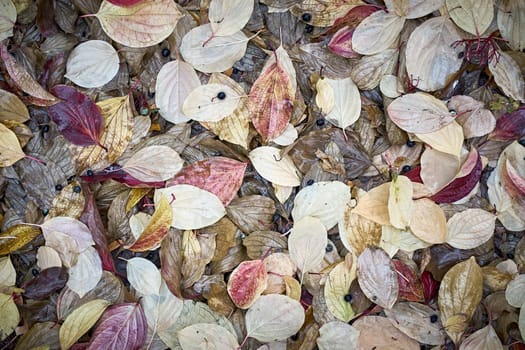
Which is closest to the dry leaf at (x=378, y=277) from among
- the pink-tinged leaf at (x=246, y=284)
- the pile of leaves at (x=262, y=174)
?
the pile of leaves at (x=262, y=174)

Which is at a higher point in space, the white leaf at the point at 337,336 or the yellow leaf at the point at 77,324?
the yellow leaf at the point at 77,324

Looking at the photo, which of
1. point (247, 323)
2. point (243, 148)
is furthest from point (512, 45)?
point (247, 323)

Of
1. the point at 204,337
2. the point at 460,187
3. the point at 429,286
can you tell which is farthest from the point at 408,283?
the point at 204,337

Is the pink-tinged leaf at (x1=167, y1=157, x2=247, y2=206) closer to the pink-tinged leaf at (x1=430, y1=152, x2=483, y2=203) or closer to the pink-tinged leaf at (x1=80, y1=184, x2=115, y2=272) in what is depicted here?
the pink-tinged leaf at (x1=80, y1=184, x2=115, y2=272)

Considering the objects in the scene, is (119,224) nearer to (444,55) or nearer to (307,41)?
(307,41)

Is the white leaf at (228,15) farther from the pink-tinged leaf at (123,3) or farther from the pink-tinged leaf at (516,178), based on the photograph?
the pink-tinged leaf at (516,178)
